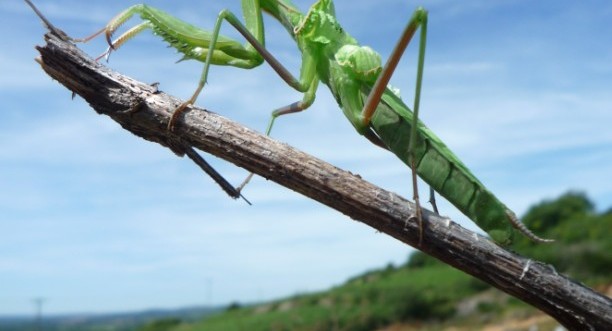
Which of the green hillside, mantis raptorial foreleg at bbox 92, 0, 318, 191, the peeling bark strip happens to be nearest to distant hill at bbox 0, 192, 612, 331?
the green hillside

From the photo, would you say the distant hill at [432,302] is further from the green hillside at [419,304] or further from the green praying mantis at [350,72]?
the green praying mantis at [350,72]

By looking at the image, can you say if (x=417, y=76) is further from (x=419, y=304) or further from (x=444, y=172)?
(x=419, y=304)

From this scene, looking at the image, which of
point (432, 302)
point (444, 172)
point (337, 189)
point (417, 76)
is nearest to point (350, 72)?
point (417, 76)

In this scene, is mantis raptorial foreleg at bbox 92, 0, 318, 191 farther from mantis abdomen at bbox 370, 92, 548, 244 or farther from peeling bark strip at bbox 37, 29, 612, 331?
mantis abdomen at bbox 370, 92, 548, 244

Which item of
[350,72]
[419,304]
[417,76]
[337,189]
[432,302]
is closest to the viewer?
[337,189]

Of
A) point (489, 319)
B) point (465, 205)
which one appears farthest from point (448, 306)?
point (465, 205)

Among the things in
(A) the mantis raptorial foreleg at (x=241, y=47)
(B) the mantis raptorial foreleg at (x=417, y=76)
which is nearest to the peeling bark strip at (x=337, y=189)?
(A) the mantis raptorial foreleg at (x=241, y=47)
